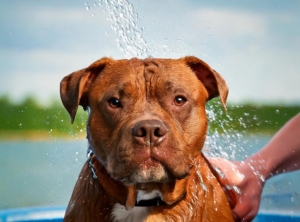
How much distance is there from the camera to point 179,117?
4285 mm

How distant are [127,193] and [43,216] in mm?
3241

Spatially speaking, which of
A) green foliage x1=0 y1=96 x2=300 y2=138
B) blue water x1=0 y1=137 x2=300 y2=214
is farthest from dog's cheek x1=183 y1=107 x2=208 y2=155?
blue water x1=0 y1=137 x2=300 y2=214

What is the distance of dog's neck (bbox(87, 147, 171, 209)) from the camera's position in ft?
13.8

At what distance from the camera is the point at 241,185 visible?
540 cm

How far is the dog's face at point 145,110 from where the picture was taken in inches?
155

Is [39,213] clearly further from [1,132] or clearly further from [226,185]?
[1,132]

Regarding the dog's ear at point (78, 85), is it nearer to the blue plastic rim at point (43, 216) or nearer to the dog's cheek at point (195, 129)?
the dog's cheek at point (195, 129)

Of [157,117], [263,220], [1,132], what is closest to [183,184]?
[157,117]

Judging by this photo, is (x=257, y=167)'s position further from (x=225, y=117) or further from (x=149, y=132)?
(x=149, y=132)

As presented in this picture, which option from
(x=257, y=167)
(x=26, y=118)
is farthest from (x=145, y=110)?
(x=26, y=118)

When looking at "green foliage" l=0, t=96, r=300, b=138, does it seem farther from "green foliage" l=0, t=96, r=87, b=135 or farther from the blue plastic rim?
the blue plastic rim

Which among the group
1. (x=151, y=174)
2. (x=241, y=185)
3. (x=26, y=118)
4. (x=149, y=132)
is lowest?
(x=26, y=118)

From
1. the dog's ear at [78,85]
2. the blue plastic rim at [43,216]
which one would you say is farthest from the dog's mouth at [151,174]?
the blue plastic rim at [43,216]

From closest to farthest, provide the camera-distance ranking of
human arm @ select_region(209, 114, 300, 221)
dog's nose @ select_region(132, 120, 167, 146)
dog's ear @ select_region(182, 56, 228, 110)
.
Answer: dog's nose @ select_region(132, 120, 167, 146) < dog's ear @ select_region(182, 56, 228, 110) < human arm @ select_region(209, 114, 300, 221)
